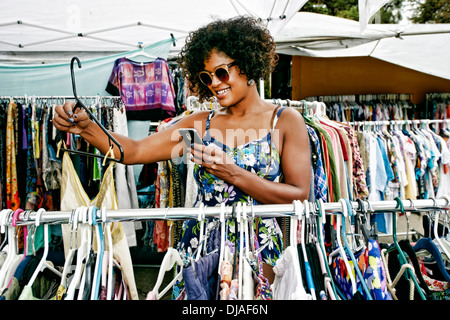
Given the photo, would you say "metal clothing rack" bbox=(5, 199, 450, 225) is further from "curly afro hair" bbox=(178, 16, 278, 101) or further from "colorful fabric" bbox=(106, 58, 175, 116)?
"colorful fabric" bbox=(106, 58, 175, 116)

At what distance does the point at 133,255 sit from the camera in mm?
3396

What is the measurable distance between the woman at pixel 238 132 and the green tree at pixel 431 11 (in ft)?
39.7

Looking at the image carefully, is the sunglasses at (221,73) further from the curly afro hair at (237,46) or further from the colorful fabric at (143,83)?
the colorful fabric at (143,83)

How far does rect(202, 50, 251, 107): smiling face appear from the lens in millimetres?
1367

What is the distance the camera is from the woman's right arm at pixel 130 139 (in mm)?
1204

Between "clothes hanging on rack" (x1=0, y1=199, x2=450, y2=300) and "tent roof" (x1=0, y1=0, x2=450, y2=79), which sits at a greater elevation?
"tent roof" (x1=0, y1=0, x2=450, y2=79)

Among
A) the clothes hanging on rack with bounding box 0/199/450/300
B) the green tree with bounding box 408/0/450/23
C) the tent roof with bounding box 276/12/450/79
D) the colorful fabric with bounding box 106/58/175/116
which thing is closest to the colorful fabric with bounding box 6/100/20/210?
the colorful fabric with bounding box 106/58/175/116

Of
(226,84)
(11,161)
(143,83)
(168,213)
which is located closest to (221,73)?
(226,84)

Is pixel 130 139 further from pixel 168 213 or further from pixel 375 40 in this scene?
pixel 375 40

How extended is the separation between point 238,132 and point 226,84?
236 millimetres

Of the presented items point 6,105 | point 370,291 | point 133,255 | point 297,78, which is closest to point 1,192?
point 6,105

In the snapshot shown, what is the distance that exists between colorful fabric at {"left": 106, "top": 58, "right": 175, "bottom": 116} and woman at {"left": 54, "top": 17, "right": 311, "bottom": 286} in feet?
5.57
